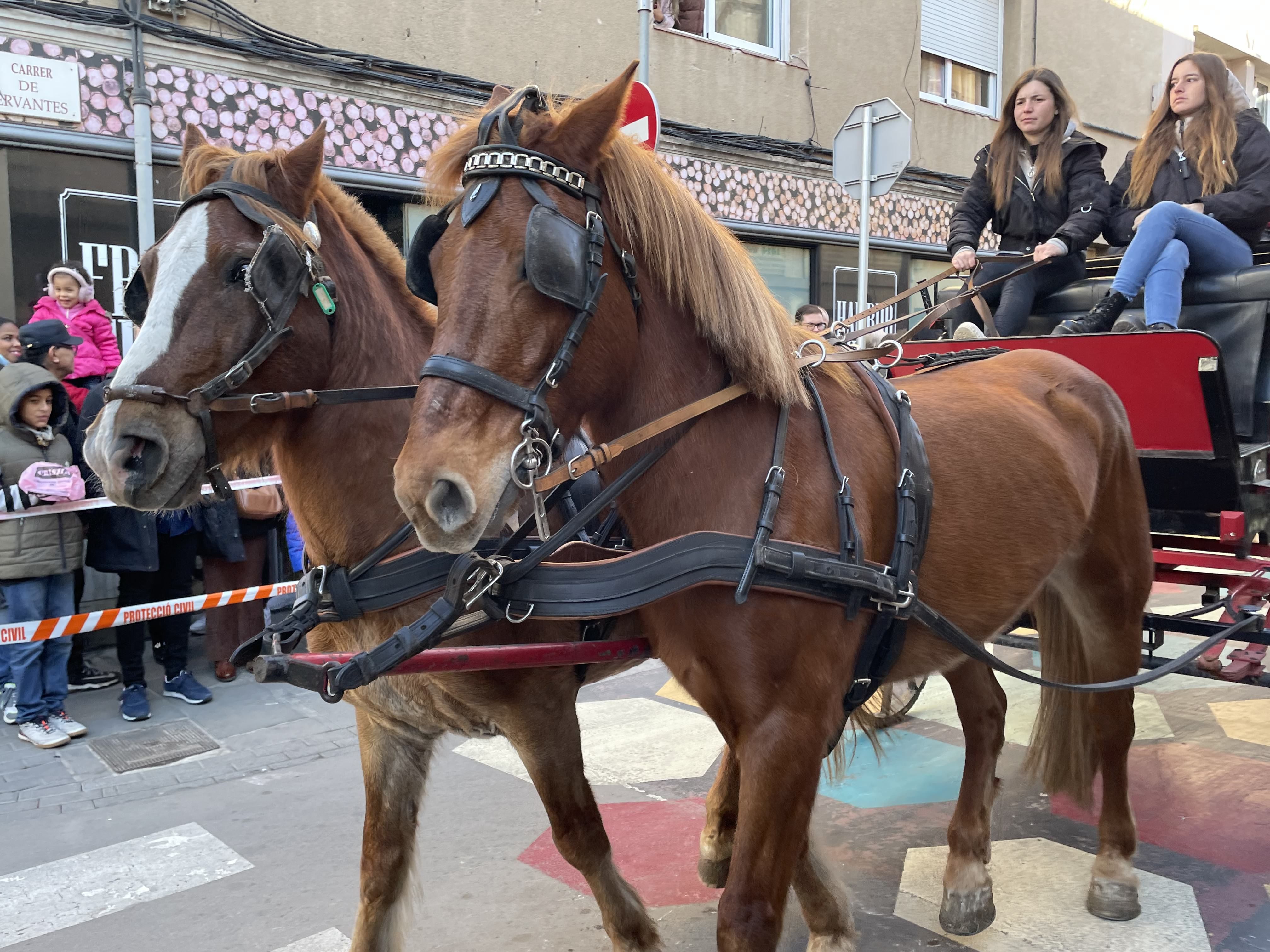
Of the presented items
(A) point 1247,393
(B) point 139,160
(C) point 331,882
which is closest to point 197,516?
(B) point 139,160

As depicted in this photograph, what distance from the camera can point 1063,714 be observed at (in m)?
3.35

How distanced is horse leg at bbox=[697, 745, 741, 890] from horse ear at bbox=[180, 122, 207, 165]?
2301mm

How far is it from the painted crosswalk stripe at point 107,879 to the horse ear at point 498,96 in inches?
109

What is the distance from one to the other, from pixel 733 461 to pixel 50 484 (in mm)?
4223

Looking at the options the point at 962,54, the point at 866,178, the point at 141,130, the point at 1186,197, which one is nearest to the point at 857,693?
the point at 1186,197

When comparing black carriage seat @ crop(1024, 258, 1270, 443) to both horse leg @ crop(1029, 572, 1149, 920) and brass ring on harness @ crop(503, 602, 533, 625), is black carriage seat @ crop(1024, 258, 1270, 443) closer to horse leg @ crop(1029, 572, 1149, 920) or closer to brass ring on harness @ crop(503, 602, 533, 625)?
horse leg @ crop(1029, 572, 1149, 920)

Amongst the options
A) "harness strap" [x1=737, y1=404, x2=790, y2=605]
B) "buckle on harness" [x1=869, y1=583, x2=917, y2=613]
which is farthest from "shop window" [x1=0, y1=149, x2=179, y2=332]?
"buckle on harness" [x1=869, y1=583, x2=917, y2=613]

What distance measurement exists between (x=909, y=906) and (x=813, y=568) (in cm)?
173

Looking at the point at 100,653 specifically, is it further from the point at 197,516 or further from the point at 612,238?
the point at 612,238

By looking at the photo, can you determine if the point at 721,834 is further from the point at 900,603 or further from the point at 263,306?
the point at 263,306

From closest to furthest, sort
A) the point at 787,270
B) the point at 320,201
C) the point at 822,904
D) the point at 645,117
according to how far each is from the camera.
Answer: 1. the point at 320,201
2. the point at 822,904
3. the point at 645,117
4. the point at 787,270

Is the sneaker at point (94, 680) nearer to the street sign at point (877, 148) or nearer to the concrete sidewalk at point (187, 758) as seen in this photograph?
the concrete sidewalk at point (187, 758)

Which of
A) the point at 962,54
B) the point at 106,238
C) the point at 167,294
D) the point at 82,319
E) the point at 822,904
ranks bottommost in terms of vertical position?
the point at 822,904

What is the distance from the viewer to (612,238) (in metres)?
1.79
